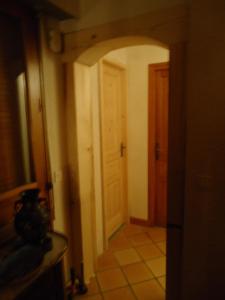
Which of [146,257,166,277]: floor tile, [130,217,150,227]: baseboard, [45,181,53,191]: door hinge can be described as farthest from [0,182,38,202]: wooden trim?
[130,217,150,227]: baseboard

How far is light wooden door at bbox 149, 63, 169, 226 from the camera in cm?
282

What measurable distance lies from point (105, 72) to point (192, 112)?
1.44m

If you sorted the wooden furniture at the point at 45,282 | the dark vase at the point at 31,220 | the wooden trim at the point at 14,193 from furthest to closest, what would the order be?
1. the wooden trim at the point at 14,193
2. the dark vase at the point at 31,220
3. the wooden furniture at the point at 45,282

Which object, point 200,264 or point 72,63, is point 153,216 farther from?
point 72,63

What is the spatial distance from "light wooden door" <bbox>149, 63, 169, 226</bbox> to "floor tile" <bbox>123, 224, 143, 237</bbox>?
0.66 ft

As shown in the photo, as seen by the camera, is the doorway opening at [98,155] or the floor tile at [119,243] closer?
the doorway opening at [98,155]

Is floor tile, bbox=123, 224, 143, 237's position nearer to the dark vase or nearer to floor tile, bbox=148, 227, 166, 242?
floor tile, bbox=148, 227, 166, 242

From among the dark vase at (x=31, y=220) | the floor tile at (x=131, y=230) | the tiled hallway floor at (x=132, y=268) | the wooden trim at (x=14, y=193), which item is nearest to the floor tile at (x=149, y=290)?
the tiled hallway floor at (x=132, y=268)

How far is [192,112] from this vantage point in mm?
1399

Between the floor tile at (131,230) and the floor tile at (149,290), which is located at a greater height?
the floor tile at (131,230)

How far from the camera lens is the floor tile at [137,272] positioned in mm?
2177

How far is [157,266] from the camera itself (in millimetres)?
2346

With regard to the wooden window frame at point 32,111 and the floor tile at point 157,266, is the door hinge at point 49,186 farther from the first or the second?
the floor tile at point 157,266

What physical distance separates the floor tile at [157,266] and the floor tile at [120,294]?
0.35m
